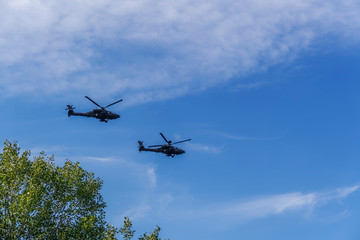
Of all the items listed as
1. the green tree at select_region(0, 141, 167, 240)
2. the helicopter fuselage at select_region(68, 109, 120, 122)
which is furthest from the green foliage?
the helicopter fuselage at select_region(68, 109, 120, 122)

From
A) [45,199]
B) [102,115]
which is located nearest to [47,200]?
[45,199]

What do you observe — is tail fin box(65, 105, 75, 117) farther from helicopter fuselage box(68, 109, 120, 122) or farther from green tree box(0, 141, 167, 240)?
green tree box(0, 141, 167, 240)

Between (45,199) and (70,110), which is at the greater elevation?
(70,110)

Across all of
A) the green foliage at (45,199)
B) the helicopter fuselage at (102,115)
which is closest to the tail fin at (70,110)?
the helicopter fuselage at (102,115)

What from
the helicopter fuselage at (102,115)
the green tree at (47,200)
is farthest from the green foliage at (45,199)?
the helicopter fuselage at (102,115)

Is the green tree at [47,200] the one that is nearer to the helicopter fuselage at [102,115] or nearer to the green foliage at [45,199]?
the green foliage at [45,199]

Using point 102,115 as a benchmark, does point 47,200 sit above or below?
below

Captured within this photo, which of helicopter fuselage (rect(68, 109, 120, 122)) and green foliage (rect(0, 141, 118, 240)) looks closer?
green foliage (rect(0, 141, 118, 240))

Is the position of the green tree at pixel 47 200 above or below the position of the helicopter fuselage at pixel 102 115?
below

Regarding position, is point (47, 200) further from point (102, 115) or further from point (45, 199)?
point (102, 115)

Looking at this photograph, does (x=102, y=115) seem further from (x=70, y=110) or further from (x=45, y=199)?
(x=45, y=199)

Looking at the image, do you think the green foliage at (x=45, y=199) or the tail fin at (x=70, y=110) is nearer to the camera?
the green foliage at (x=45, y=199)

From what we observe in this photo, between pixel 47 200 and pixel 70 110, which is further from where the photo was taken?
pixel 70 110

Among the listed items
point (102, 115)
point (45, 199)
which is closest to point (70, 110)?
point (102, 115)
